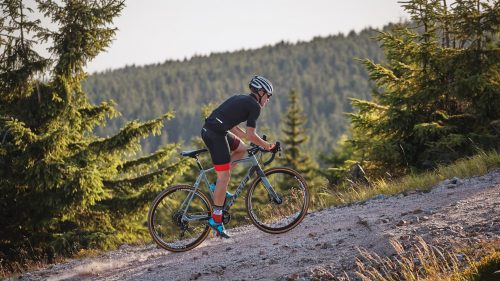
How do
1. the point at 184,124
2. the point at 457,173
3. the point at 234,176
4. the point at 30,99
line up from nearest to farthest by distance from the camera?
the point at 457,173 < the point at 30,99 < the point at 234,176 < the point at 184,124

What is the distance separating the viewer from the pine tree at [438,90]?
1222 centimetres

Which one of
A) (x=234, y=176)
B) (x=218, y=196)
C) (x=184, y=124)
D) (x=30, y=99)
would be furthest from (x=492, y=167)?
(x=184, y=124)

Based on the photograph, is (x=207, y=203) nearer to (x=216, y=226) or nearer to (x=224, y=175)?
(x=216, y=226)

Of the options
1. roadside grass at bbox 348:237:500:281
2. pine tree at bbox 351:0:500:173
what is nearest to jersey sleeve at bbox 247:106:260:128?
roadside grass at bbox 348:237:500:281

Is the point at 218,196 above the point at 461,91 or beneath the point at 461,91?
beneath

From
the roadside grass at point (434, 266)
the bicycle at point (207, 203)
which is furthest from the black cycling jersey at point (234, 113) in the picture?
the roadside grass at point (434, 266)

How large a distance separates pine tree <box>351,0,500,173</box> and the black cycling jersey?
5975mm

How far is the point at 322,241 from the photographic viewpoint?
7.31 metres

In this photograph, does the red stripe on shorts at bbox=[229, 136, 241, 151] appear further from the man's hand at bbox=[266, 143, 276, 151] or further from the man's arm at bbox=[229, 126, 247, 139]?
the man's hand at bbox=[266, 143, 276, 151]

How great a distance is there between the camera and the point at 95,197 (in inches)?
529

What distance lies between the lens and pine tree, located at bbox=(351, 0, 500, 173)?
40.1 feet

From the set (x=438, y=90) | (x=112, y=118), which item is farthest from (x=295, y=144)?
(x=438, y=90)

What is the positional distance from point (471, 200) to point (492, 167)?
2576mm

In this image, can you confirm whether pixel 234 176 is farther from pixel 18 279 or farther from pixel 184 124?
pixel 184 124
